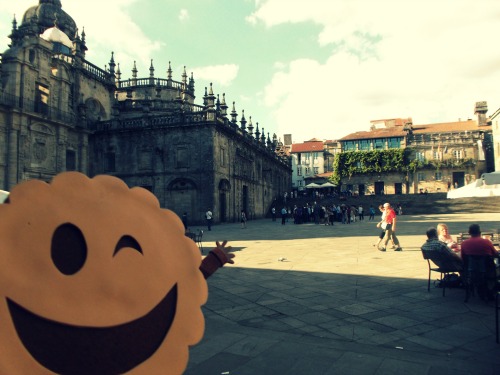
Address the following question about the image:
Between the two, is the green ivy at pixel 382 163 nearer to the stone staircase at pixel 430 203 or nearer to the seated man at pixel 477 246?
the stone staircase at pixel 430 203

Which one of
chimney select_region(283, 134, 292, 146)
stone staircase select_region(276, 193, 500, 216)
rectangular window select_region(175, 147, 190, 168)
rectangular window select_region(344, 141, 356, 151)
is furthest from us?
chimney select_region(283, 134, 292, 146)

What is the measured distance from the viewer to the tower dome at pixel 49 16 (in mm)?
37125

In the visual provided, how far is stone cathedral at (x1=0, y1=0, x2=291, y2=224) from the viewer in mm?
26047

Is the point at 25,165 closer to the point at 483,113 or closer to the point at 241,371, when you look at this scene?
the point at 241,371

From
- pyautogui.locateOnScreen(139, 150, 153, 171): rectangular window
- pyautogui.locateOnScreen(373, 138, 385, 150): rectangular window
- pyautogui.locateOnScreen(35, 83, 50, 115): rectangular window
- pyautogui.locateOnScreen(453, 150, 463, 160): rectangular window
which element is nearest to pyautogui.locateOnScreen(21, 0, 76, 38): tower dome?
pyautogui.locateOnScreen(35, 83, 50, 115): rectangular window

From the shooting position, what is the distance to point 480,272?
5.75m

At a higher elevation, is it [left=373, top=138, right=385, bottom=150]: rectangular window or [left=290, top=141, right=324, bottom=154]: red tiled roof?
[left=290, top=141, right=324, bottom=154]: red tiled roof

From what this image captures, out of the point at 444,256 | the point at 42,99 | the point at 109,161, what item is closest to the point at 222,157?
the point at 109,161

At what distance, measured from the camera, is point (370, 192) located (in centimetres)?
5719

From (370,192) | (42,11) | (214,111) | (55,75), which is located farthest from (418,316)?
(370,192)

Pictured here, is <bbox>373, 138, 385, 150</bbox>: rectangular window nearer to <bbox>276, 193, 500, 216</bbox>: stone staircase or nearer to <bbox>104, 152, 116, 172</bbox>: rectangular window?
<bbox>276, 193, 500, 216</bbox>: stone staircase

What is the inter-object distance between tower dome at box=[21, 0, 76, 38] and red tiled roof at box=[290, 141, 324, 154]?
160 ft

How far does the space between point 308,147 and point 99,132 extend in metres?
50.4

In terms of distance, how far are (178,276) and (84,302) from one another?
2.06 feet
